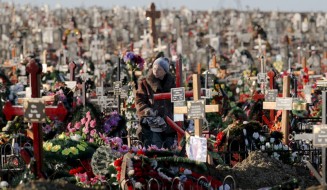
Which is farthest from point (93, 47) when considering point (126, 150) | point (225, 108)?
point (126, 150)

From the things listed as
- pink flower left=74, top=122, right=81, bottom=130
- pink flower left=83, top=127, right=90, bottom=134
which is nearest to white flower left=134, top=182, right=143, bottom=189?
pink flower left=83, top=127, right=90, bottom=134

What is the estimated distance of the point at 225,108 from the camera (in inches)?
906

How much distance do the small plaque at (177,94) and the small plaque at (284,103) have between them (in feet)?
4.15

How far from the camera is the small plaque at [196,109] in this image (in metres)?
14.2

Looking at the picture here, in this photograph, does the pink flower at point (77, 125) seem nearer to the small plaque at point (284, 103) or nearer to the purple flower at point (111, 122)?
the purple flower at point (111, 122)

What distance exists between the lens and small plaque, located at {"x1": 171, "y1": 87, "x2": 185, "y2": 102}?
16328 millimetres

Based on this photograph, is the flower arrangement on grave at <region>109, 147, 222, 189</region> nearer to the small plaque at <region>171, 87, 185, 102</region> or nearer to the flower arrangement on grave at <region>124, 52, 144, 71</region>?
the small plaque at <region>171, 87, 185, 102</region>

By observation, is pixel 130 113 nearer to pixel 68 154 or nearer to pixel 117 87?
pixel 117 87

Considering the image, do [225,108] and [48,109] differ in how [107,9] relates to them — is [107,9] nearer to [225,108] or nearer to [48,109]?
[225,108]

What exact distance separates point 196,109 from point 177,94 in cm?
210

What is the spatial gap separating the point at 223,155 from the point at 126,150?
185 centimetres

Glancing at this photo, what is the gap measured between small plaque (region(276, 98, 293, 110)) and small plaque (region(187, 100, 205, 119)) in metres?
2.32

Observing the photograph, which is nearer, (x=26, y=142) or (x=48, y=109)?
(x=48, y=109)

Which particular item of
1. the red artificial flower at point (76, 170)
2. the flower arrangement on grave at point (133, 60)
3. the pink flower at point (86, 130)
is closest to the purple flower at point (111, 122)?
the pink flower at point (86, 130)
